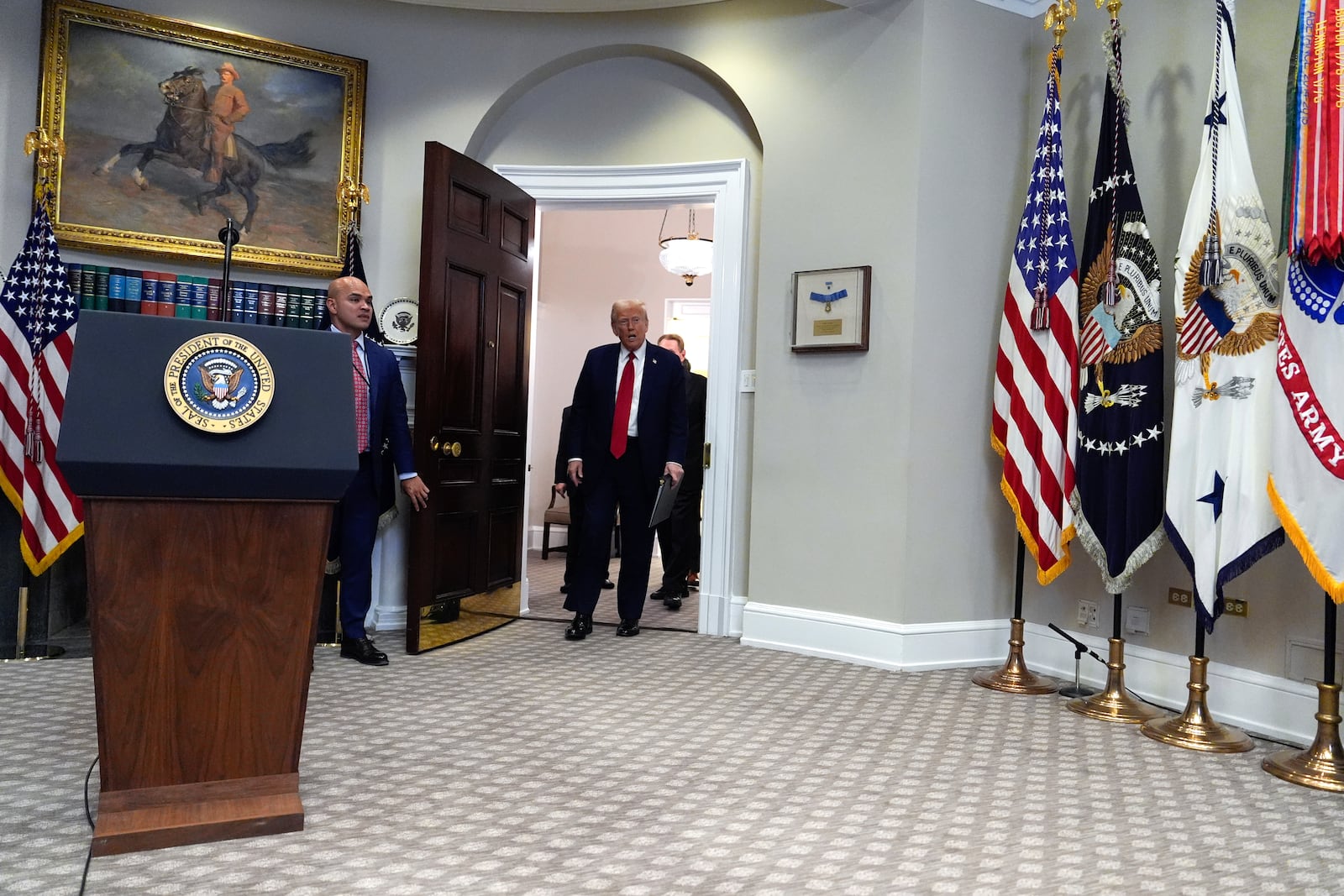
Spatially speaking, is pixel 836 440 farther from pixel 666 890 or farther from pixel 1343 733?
pixel 666 890

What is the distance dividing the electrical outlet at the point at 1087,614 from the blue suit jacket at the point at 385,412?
2.92 meters

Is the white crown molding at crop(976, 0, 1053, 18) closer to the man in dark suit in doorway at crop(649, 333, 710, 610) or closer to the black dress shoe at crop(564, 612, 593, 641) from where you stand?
the man in dark suit in doorway at crop(649, 333, 710, 610)

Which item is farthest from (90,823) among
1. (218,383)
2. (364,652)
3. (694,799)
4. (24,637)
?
(24,637)

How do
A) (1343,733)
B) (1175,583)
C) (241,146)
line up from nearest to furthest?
(1343,733), (1175,583), (241,146)

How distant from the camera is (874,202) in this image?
4.35 m

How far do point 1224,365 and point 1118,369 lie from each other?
45cm

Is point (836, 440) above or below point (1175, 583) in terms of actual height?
above

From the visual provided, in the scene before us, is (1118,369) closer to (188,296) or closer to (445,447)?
(445,447)

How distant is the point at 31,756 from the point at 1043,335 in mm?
3725

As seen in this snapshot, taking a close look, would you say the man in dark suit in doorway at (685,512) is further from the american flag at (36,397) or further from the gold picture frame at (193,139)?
the american flag at (36,397)

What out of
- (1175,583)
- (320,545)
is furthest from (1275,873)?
(320,545)

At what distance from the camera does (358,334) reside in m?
4.01

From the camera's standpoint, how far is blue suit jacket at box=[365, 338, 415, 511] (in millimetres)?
3990

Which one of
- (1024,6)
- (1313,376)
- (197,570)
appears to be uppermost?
(1024,6)
